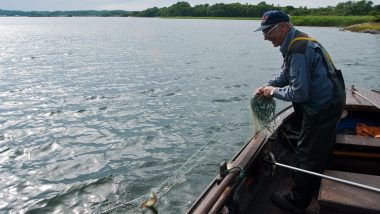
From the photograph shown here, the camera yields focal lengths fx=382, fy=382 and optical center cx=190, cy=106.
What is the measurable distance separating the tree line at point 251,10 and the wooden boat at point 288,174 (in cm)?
9274

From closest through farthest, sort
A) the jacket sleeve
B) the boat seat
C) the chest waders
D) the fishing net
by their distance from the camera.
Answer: the boat seat
the jacket sleeve
the chest waders
the fishing net

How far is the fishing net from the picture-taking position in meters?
5.48

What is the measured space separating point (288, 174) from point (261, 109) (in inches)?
49.4

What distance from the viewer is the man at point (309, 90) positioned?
4.20m

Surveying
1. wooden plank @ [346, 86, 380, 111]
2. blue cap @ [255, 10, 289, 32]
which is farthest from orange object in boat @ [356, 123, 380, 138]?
blue cap @ [255, 10, 289, 32]

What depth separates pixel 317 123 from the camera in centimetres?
436

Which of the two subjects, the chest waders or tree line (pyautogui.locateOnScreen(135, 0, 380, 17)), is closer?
the chest waders

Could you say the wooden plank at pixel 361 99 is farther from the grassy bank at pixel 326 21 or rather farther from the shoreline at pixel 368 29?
the grassy bank at pixel 326 21

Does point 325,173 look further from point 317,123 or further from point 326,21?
point 326,21

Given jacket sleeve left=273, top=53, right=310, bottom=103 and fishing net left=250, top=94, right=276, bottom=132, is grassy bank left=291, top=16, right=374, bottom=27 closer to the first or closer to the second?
fishing net left=250, top=94, right=276, bottom=132

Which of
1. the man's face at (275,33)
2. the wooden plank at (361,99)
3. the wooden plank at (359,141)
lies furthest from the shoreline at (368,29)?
the man's face at (275,33)

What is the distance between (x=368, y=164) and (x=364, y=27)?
71.8 meters

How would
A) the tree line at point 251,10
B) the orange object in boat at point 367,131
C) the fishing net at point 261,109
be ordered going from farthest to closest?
the tree line at point 251,10 → the orange object in boat at point 367,131 → the fishing net at point 261,109

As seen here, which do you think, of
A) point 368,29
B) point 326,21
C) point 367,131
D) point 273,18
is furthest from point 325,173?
point 326,21
